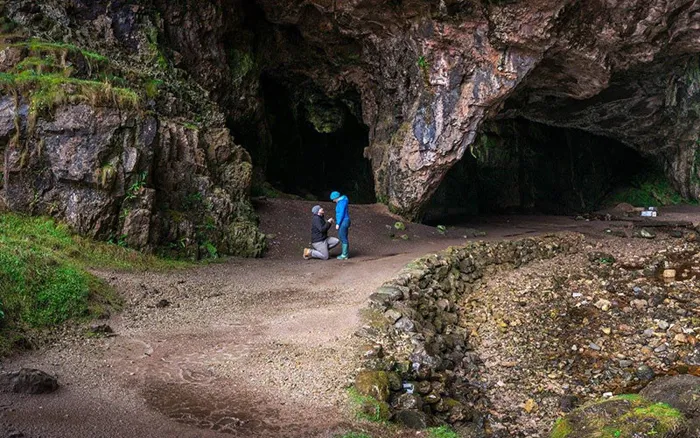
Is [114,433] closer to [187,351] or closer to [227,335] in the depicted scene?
[187,351]

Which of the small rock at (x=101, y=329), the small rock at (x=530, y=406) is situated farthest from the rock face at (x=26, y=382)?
the small rock at (x=530, y=406)

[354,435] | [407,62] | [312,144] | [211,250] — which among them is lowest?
[354,435]

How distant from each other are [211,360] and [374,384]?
7.56ft

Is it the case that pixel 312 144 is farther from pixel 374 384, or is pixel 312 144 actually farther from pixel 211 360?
pixel 374 384

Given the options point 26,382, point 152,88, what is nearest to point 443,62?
point 152,88

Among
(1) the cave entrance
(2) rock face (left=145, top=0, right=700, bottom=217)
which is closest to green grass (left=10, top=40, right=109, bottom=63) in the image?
(2) rock face (left=145, top=0, right=700, bottom=217)

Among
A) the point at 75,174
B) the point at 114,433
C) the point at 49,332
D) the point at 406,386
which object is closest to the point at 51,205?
the point at 75,174

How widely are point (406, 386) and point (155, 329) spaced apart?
157 inches

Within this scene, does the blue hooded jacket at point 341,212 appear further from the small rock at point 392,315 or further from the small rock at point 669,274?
the small rock at point 669,274

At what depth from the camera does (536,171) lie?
3303 centimetres

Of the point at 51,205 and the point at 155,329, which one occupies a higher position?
→ the point at 51,205

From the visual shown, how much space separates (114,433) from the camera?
5.05m

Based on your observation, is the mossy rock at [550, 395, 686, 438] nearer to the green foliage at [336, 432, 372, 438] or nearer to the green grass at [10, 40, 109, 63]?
the green foliage at [336, 432, 372, 438]

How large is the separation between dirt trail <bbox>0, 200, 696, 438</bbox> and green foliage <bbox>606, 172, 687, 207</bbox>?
24841mm
